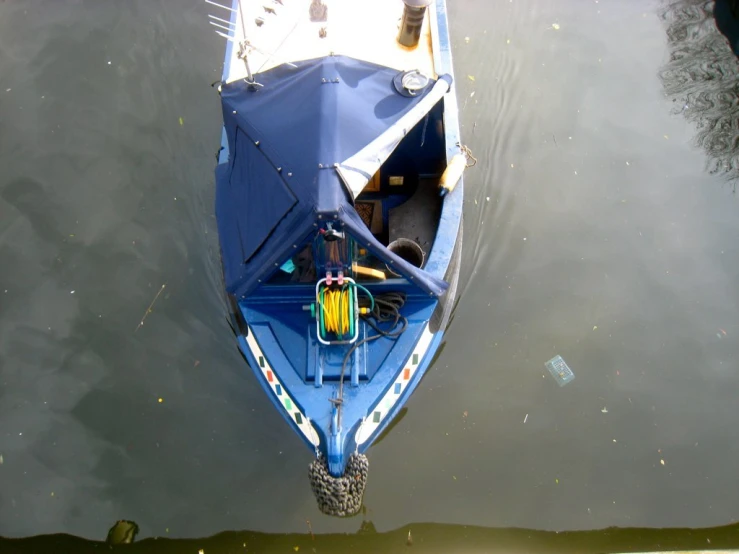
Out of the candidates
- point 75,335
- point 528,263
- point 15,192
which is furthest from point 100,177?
point 528,263

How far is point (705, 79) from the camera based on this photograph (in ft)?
26.1

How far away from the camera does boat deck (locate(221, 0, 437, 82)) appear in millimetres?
5203

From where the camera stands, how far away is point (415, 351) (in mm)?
4934

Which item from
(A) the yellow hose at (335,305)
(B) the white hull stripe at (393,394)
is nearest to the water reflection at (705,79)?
(B) the white hull stripe at (393,394)

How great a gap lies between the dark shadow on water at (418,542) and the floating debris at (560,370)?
147 cm

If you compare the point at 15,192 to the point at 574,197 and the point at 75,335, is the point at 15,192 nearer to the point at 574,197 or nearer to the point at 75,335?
the point at 75,335

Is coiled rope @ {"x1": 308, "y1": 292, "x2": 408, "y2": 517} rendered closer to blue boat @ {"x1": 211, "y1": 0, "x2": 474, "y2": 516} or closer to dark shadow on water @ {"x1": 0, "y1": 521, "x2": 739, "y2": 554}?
blue boat @ {"x1": 211, "y1": 0, "x2": 474, "y2": 516}

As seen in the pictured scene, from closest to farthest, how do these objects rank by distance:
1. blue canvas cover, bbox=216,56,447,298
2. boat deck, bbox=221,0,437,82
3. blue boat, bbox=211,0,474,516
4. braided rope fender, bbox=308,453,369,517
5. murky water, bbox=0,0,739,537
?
blue canvas cover, bbox=216,56,447,298, blue boat, bbox=211,0,474,516, braided rope fender, bbox=308,453,369,517, boat deck, bbox=221,0,437,82, murky water, bbox=0,0,739,537

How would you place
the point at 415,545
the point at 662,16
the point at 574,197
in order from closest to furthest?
the point at 415,545 < the point at 574,197 < the point at 662,16

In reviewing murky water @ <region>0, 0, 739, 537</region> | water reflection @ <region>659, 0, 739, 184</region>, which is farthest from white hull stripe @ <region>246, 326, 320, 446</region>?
water reflection @ <region>659, 0, 739, 184</region>

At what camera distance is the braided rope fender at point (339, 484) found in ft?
14.4

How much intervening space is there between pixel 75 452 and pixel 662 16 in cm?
978

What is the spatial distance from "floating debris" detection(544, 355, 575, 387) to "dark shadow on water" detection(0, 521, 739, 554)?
147 cm

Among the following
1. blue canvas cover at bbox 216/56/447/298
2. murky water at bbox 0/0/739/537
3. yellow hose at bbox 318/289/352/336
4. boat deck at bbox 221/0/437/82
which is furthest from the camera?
murky water at bbox 0/0/739/537
